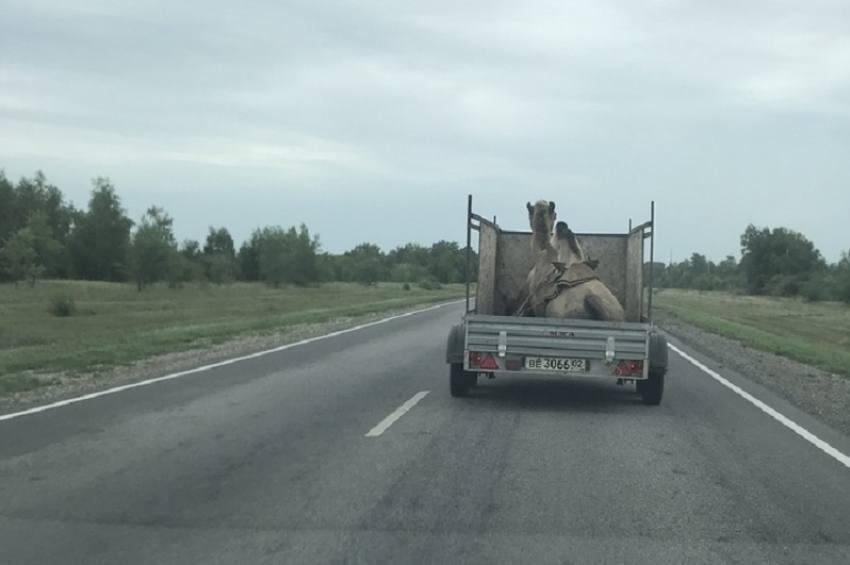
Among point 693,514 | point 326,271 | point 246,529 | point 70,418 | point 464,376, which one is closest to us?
point 246,529

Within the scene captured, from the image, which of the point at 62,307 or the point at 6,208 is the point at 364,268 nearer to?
the point at 6,208

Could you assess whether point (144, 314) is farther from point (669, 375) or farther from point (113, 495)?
point (113, 495)

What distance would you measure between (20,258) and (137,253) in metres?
9.71

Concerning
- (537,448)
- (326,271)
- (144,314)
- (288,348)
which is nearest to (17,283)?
(144,314)

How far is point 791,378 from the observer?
1853 cm

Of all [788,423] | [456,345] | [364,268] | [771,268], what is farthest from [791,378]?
[771,268]

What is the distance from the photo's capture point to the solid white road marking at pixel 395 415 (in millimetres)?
10672

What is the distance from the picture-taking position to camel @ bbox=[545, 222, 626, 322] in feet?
45.0

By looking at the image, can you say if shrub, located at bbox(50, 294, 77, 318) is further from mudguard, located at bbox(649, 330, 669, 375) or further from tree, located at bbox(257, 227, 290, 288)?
tree, located at bbox(257, 227, 290, 288)

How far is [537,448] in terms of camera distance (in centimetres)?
986

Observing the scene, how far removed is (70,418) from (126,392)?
2408mm

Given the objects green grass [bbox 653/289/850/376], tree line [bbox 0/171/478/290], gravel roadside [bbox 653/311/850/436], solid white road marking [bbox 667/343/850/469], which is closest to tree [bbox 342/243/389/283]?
tree line [bbox 0/171/478/290]

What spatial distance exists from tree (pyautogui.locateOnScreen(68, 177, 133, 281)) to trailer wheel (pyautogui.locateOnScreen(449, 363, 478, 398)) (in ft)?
295

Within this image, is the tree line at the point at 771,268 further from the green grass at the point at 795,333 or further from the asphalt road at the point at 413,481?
the asphalt road at the point at 413,481
